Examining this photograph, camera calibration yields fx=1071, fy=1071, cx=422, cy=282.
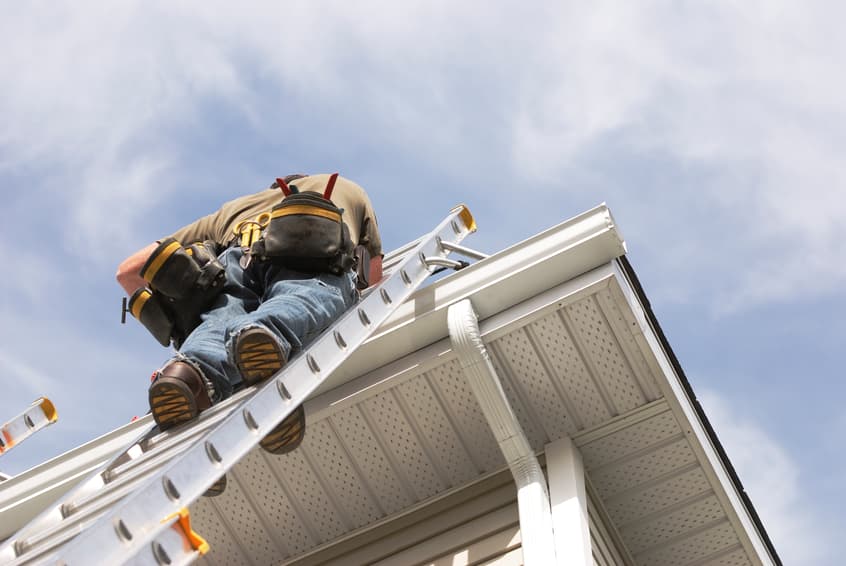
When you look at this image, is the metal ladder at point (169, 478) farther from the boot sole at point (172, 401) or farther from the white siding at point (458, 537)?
the white siding at point (458, 537)

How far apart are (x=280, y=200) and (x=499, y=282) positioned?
1.16 metres

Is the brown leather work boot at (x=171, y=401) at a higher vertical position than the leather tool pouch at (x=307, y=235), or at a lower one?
lower

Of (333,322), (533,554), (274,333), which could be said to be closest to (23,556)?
(274,333)

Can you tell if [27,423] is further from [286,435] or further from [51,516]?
[51,516]

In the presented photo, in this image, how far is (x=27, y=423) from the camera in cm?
550

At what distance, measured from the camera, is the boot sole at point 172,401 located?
338cm

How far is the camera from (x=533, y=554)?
3.86m

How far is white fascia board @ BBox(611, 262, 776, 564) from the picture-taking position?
4.28 metres

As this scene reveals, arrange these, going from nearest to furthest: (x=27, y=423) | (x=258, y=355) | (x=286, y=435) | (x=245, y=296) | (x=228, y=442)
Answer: (x=228, y=442)
(x=258, y=355)
(x=286, y=435)
(x=245, y=296)
(x=27, y=423)

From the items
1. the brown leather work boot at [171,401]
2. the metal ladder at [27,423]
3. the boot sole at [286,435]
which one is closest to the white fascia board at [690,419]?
the boot sole at [286,435]

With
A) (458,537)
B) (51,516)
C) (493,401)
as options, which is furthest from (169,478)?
(458,537)

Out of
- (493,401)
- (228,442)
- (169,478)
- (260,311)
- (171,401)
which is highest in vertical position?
(493,401)

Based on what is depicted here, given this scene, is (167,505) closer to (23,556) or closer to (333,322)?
(23,556)

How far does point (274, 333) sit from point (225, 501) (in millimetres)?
1613
